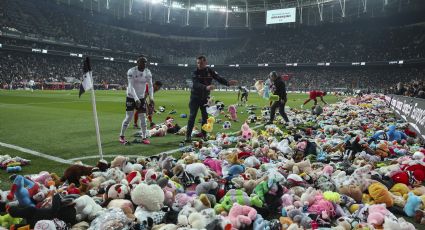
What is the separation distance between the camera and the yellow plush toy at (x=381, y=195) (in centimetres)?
393

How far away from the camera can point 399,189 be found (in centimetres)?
434

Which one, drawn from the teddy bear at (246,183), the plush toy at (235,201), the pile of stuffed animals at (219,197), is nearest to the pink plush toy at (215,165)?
the pile of stuffed animals at (219,197)

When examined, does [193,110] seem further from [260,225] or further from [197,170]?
[260,225]

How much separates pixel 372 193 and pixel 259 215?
5.20 ft

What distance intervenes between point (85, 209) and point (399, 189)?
150 inches

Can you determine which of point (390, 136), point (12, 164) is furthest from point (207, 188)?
point (390, 136)

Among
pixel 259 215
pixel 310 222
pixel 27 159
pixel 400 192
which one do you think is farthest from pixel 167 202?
pixel 27 159

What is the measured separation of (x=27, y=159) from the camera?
616 centimetres

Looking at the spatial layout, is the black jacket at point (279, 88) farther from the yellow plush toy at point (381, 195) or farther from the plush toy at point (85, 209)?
the plush toy at point (85, 209)

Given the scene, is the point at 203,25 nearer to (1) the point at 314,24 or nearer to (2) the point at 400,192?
(1) the point at 314,24

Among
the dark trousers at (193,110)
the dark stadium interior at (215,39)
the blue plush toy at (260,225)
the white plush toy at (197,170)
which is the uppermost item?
the dark stadium interior at (215,39)

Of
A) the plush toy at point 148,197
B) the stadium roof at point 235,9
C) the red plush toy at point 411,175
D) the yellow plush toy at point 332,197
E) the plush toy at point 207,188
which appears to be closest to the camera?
the plush toy at point 148,197

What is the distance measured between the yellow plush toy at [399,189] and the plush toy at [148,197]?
2.97 meters

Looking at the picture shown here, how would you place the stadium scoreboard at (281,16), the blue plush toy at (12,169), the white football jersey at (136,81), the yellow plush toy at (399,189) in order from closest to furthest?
1. the yellow plush toy at (399,189)
2. the blue plush toy at (12,169)
3. the white football jersey at (136,81)
4. the stadium scoreboard at (281,16)
